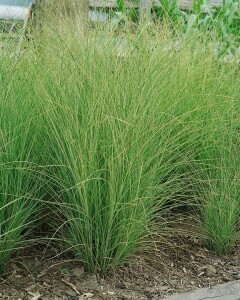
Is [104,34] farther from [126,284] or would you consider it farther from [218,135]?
[126,284]

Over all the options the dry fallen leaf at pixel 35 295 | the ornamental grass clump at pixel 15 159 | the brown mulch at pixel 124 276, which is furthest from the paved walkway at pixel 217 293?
the ornamental grass clump at pixel 15 159

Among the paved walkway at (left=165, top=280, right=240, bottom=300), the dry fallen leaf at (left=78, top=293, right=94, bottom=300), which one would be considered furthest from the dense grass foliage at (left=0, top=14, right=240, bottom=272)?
the paved walkway at (left=165, top=280, right=240, bottom=300)

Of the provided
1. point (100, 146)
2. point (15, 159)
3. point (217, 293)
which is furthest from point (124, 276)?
point (15, 159)

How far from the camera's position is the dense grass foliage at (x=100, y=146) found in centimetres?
247

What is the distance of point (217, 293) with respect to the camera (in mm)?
2598

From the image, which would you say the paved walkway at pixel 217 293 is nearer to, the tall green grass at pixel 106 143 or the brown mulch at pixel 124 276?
the brown mulch at pixel 124 276

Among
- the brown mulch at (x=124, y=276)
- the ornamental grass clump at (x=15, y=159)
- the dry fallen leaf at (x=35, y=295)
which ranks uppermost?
the ornamental grass clump at (x=15, y=159)

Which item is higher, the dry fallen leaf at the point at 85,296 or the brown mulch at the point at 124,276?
the dry fallen leaf at the point at 85,296

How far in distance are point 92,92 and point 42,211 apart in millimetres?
613

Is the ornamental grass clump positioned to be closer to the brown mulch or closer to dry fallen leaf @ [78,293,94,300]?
the brown mulch

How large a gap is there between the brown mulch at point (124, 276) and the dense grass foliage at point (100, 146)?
7cm

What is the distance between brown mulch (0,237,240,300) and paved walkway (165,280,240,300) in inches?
2.9

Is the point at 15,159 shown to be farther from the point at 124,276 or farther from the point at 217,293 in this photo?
the point at 217,293

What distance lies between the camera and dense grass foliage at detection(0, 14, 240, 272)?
97.4 inches
